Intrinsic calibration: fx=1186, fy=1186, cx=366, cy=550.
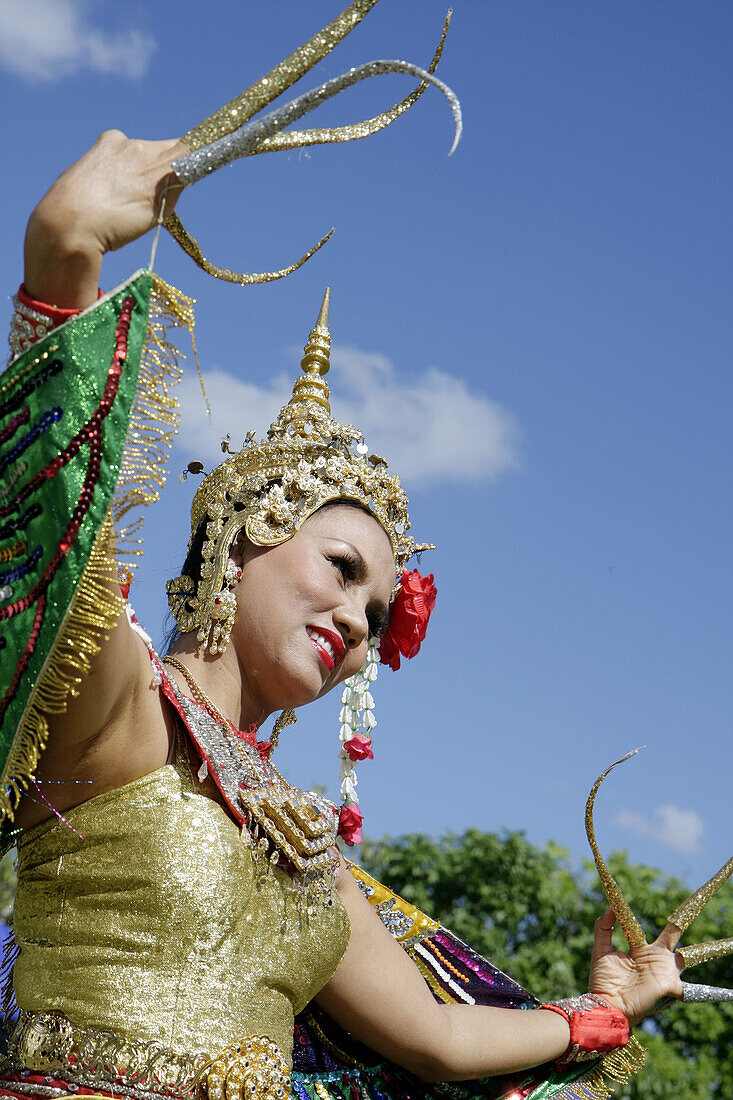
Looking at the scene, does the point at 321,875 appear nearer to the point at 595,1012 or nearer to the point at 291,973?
the point at 291,973

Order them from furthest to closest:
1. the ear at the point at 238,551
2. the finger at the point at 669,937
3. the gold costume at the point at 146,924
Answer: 1. the finger at the point at 669,937
2. the ear at the point at 238,551
3. the gold costume at the point at 146,924

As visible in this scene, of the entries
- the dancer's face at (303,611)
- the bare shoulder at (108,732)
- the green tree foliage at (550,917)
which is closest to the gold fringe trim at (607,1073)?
the dancer's face at (303,611)

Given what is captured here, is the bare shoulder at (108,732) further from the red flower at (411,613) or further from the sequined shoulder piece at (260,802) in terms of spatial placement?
the red flower at (411,613)

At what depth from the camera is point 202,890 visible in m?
2.56

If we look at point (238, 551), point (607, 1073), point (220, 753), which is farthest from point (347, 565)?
point (607, 1073)

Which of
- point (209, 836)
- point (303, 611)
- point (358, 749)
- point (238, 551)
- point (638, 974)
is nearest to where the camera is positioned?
point (209, 836)

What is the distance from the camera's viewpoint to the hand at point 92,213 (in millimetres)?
1918

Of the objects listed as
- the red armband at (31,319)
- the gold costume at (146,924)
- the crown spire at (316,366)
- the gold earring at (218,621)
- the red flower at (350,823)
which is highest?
the crown spire at (316,366)

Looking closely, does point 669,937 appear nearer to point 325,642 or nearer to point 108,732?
point 325,642

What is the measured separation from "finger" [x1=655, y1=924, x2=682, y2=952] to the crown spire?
1.96 metres

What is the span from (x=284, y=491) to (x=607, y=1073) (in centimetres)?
212

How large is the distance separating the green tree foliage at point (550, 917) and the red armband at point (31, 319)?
250 inches

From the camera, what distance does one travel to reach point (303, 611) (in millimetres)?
3156

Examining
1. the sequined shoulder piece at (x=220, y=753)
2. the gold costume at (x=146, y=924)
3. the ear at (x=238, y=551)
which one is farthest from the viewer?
the ear at (x=238, y=551)
